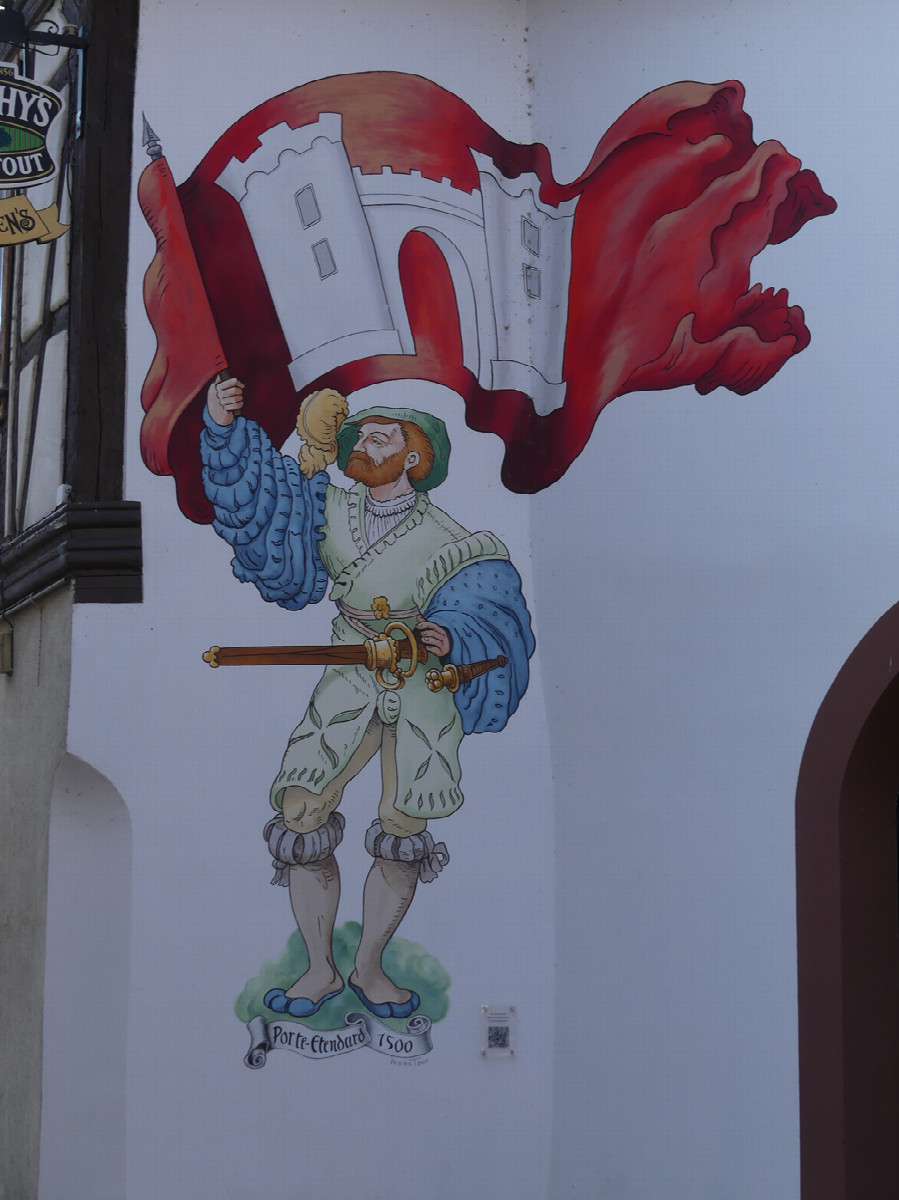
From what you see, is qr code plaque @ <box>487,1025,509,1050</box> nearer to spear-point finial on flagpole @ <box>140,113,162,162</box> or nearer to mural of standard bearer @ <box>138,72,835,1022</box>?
mural of standard bearer @ <box>138,72,835,1022</box>

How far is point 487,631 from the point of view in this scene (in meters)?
5.64


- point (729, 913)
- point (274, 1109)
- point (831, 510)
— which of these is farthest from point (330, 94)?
point (274, 1109)

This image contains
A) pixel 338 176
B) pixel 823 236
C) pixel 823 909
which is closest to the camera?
pixel 823 909

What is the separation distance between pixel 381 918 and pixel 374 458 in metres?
1.65

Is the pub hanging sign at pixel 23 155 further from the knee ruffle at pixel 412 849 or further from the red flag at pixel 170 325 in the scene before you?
the knee ruffle at pixel 412 849

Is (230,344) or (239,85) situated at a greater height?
(239,85)

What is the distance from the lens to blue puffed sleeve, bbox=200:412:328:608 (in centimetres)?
553

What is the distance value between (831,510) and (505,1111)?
2.37 metres

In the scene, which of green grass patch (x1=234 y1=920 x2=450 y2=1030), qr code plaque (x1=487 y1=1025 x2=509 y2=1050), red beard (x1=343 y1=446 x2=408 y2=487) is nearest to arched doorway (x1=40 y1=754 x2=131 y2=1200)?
green grass patch (x1=234 y1=920 x2=450 y2=1030)

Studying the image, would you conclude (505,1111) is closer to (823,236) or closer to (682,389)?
(682,389)

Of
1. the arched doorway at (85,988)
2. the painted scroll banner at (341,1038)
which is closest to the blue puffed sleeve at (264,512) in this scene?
the arched doorway at (85,988)

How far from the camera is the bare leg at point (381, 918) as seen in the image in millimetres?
5414

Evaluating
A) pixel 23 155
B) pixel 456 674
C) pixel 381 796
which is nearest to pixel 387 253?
pixel 23 155

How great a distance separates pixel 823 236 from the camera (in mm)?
5320
